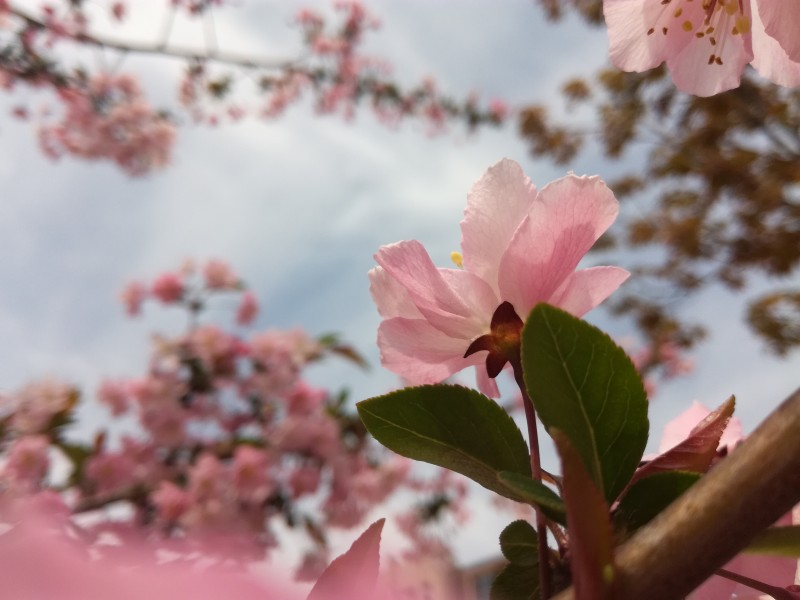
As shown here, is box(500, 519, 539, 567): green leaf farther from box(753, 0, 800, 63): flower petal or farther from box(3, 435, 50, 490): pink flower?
box(3, 435, 50, 490): pink flower

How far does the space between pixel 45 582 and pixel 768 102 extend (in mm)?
4846

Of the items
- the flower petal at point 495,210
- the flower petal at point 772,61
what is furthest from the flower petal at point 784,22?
the flower petal at point 495,210

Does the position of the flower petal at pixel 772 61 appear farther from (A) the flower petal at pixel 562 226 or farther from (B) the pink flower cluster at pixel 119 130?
(B) the pink flower cluster at pixel 119 130

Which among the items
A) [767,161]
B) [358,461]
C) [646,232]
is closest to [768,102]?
[767,161]

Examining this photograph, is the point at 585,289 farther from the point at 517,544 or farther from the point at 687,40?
the point at 687,40

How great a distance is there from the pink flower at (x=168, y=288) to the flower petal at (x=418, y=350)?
7.17 feet

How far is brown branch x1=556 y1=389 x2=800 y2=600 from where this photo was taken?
12 centimetres

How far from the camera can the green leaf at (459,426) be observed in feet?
0.70

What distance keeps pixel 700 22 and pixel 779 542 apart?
1.15 feet

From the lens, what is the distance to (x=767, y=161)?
3.93 metres

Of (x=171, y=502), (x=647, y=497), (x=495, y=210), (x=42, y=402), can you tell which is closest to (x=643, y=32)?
(x=495, y=210)

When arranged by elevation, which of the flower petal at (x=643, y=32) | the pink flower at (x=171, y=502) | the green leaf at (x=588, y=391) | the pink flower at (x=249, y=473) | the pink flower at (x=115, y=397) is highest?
the pink flower at (x=115, y=397)

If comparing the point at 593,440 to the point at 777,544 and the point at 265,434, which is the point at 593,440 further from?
the point at 265,434

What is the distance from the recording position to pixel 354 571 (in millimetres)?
165
